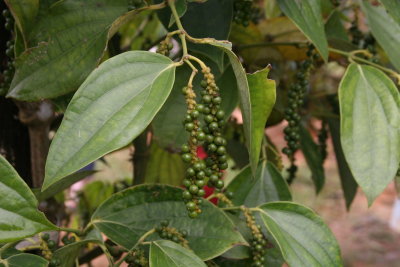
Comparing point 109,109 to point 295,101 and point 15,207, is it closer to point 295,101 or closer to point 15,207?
point 15,207

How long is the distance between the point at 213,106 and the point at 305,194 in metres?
2.29

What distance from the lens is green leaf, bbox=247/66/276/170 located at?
46 centimetres

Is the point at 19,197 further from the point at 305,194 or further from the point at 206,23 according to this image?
the point at 305,194

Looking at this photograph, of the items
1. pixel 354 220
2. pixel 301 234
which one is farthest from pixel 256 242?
pixel 354 220

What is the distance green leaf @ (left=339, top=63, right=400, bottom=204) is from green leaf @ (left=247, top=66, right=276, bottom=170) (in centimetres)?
Answer: 10

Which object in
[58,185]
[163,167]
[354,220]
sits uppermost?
[58,185]

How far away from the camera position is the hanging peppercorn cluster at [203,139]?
44cm

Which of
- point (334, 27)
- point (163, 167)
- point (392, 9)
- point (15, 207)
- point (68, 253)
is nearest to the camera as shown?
point (15, 207)

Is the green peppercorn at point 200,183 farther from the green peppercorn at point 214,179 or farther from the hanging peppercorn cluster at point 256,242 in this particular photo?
the hanging peppercorn cluster at point 256,242

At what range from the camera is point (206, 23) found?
597 mm

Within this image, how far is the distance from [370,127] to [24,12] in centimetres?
34

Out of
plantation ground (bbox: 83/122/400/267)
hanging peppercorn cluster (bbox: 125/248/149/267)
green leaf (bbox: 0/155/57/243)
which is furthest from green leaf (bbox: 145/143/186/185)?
plantation ground (bbox: 83/122/400/267)

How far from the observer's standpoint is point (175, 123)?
64 centimetres

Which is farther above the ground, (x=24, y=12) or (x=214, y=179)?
(x=24, y=12)
